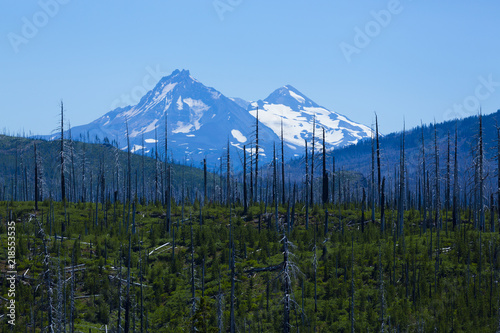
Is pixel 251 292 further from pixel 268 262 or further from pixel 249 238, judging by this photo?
pixel 249 238

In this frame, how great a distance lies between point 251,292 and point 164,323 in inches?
236

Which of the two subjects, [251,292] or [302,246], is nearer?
[251,292]

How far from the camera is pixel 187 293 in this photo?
3575 cm

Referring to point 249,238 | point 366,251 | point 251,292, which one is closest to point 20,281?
point 251,292

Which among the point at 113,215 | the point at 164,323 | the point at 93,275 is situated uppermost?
the point at 113,215

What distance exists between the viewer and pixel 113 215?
50094 millimetres

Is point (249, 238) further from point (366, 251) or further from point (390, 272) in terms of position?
point (390, 272)

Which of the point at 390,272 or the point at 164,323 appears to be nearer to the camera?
the point at 164,323

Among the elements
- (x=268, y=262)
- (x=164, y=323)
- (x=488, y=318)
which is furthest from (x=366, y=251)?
(x=164, y=323)

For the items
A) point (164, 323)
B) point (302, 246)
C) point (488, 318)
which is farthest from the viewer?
point (302, 246)

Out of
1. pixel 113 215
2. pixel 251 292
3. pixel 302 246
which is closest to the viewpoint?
pixel 251 292

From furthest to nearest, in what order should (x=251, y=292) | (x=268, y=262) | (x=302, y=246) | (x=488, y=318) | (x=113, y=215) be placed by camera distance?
(x=113, y=215) < (x=302, y=246) < (x=268, y=262) < (x=251, y=292) < (x=488, y=318)

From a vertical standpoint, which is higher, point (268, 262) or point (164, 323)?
point (268, 262)

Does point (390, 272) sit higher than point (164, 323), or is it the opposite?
point (390, 272)
